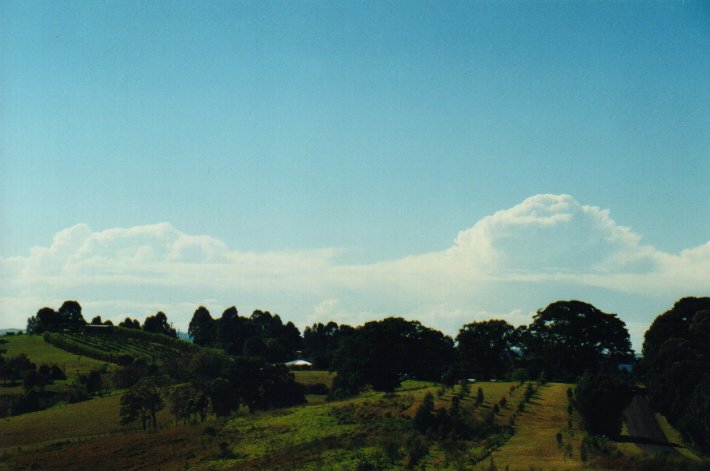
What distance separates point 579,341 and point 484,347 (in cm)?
1530

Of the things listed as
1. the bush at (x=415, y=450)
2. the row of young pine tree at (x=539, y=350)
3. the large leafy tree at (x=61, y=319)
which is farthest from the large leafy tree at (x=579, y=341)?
the large leafy tree at (x=61, y=319)

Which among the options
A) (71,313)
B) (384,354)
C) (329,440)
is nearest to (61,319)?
(71,313)

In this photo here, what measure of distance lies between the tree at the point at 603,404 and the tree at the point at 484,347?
166ft

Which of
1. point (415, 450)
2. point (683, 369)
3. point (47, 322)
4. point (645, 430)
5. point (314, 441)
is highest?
point (47, 322)

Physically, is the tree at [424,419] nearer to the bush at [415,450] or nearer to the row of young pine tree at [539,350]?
the bush at [415,450]

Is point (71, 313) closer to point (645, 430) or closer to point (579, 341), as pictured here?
point (579, 341)

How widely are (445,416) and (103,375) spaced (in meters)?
76.6

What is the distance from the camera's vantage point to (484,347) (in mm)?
100188

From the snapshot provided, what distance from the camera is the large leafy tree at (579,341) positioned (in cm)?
8988

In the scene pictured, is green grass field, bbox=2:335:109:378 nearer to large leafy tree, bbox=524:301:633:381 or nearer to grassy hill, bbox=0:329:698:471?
grassy hill, bbox=0:329:698:471

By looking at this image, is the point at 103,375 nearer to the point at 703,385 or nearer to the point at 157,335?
the point at 157,335

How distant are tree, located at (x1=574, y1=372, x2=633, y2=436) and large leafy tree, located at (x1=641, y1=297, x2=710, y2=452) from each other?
4702 mm

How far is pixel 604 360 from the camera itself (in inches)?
3610

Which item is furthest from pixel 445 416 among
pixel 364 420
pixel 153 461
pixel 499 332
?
pixel 499 332
